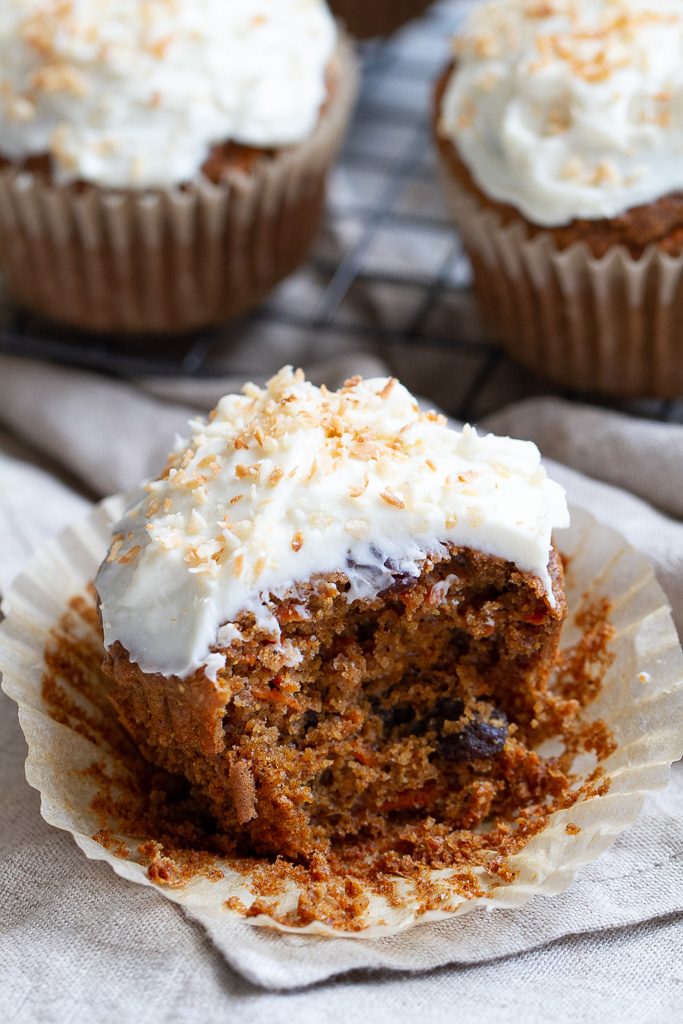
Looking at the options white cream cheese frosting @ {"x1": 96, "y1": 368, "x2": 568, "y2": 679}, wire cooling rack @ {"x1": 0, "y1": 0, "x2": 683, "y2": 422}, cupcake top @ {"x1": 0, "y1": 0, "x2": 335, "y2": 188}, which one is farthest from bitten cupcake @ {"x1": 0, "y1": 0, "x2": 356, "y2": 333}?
white cream cheese frosting @ {"x1": 96, "y1": 368, "x2": 568, "y2": 679}

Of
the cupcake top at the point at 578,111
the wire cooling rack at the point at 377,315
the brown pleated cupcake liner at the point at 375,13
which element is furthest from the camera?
the brown pleated cupcake liner at the point at 375,13

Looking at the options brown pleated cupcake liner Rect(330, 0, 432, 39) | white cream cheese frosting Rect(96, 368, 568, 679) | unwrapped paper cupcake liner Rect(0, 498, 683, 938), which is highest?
white cream cheese frosting Rect(96, 368, 568, 679)

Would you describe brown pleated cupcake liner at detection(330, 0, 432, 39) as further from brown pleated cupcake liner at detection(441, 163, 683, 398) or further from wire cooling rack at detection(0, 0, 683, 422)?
brown pleated cupcake liner at detection(441, 163, 683, 398)

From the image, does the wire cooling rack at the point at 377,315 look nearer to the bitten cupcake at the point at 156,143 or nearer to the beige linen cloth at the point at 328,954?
the bitten cupcake at the point at 156,143

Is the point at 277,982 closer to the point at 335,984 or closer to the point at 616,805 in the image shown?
the point at 335,984

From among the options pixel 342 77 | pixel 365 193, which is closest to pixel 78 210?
pixel 342 77

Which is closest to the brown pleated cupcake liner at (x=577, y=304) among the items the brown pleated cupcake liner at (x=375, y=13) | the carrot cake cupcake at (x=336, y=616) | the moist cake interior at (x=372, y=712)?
the carrot cake cupcake at (x=336, y=616)
